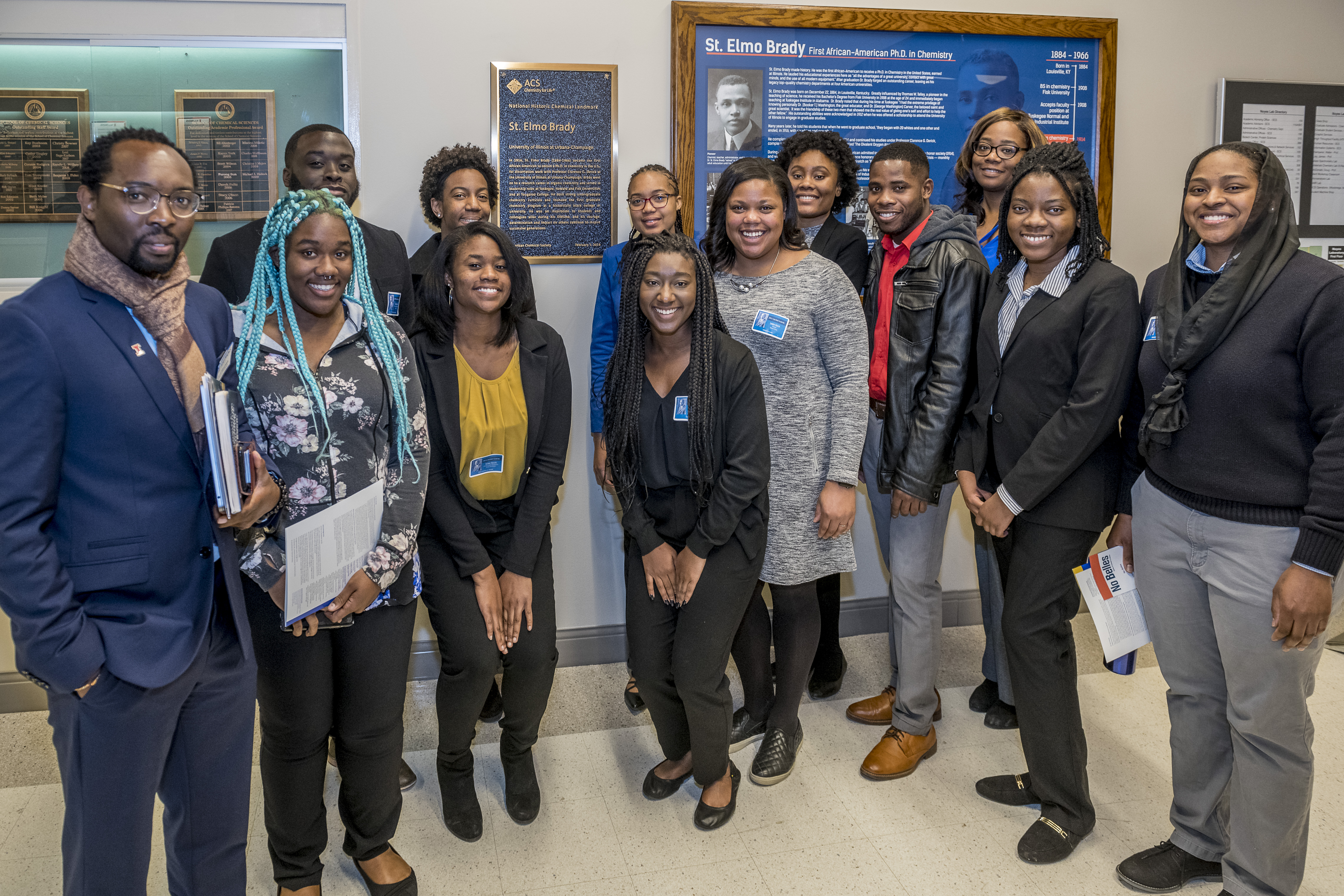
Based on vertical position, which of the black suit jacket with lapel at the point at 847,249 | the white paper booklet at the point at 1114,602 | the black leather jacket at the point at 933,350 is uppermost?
the black suit jacket with lapel at the point at 847,249

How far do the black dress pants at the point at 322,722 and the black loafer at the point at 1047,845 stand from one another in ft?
5.39

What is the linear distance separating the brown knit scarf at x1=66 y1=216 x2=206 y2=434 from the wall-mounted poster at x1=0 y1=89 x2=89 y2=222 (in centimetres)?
182

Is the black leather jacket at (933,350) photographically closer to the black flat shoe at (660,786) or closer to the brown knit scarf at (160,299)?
the black flat shoe at (660,786)

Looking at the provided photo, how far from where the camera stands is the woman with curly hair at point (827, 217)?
2.97m

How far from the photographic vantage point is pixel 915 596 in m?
2.76

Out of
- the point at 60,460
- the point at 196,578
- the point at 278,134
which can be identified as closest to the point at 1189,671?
the point at 196,578

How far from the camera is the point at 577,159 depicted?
3.31 meters

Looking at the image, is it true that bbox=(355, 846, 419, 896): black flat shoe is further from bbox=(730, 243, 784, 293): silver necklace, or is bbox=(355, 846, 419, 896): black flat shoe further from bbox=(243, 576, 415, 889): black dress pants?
bbox=(730, 243, 784, 293): silver necklace

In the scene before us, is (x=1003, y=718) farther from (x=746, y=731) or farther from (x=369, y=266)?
(x=369, y=266)

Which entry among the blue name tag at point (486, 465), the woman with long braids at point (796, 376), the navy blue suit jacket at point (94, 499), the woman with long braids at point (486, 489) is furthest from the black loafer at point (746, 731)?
the navy blue suit jacket at point (94, 499)

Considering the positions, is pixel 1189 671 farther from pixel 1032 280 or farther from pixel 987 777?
pixel 1032 280

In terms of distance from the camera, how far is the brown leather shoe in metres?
2.72

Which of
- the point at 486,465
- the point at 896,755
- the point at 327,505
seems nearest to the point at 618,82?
the point at 486,465

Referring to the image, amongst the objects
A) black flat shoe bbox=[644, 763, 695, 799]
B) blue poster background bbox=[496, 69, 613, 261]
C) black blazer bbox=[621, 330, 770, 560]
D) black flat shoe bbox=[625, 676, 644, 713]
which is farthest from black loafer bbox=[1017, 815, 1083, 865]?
blue poster background bbox=[496, 69, 613, 261]
